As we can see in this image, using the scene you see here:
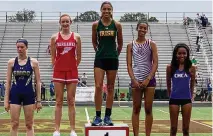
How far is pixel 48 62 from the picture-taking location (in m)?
35.8

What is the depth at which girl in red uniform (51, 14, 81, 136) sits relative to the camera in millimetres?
8016

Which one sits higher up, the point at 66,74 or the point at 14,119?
the point at 66,74

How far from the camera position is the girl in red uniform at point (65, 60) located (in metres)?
8.02

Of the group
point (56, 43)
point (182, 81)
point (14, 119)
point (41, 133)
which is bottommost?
point (41, 133)

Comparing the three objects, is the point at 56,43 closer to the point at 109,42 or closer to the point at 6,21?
the point at 109,42

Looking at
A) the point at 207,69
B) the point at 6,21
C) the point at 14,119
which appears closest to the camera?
the point at 14,119

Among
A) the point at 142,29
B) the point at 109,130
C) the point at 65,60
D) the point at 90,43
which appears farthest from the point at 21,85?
the point at 90,43

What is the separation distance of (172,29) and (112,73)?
1316 inches

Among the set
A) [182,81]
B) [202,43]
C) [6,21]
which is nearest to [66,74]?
[182,81]

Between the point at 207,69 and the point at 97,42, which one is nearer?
the point at 97,42

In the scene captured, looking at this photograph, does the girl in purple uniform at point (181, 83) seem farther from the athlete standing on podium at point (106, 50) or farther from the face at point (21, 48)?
the face at point (21, 48)

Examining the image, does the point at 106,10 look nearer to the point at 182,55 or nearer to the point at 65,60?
the point at 65,60

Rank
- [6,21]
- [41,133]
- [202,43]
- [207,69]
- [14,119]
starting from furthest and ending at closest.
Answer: [6,21] → [202,43] → [207,69] → [41,133] → [14,119]

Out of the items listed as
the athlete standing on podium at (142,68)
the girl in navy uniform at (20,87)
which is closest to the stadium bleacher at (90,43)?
the athlete standing on podium at (142,68)
